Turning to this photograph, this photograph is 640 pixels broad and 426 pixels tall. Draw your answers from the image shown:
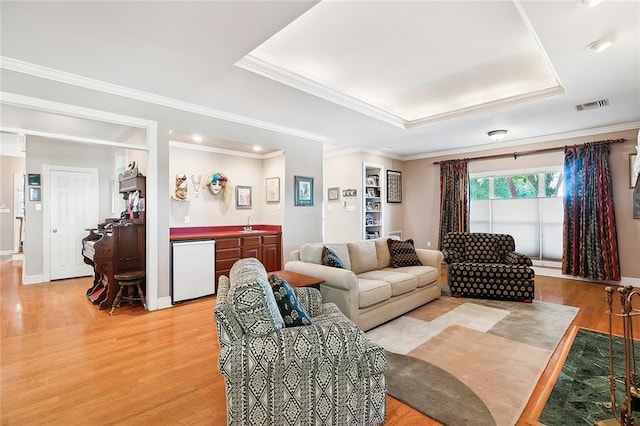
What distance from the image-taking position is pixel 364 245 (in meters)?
4.14

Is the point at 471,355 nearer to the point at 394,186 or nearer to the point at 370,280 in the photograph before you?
the point at 370,280

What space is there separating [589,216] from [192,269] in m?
6.58

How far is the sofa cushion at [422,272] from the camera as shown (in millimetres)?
3947

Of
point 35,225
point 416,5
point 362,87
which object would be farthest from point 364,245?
point 35,225

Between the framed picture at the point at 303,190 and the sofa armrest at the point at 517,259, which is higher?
the framed picture at the point at 303,190

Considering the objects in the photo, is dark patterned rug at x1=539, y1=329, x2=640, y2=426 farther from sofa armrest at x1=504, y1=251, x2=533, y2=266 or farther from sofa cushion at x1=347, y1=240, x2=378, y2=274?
sofa cushion at x1=347, y1=240, x2=378, y2=274

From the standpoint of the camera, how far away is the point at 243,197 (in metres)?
6.35

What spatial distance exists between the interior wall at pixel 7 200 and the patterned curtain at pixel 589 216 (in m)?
12.6

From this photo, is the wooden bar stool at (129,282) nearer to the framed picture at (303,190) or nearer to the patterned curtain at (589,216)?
the framed picture at (303,190)

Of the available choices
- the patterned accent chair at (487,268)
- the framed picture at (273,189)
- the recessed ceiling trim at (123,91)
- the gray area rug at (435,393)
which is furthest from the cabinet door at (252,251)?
the gray area rug at (435,393)

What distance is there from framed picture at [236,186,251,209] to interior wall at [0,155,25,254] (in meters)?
6.40

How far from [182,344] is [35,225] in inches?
185

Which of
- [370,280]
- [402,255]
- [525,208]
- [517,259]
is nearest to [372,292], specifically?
[370,280]

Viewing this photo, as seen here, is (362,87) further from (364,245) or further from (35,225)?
(35,225)
